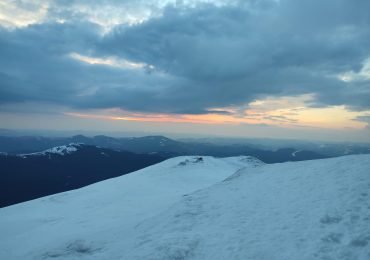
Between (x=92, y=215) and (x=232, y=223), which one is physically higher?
(x=232, y=223)

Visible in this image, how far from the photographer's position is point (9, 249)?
19812 millimetres

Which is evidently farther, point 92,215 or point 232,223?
point 92,215

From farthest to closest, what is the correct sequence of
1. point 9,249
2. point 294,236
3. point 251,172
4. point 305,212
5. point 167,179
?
point 167,179, point 251,172, point 9,249, point 305,212, point 294,236

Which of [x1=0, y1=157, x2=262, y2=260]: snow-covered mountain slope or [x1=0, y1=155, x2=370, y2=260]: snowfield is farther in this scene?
[x1=0, y1=157, x2=262, y2=260]: snow-covered mountain slope

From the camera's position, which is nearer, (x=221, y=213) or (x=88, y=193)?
(x=221, y=213)

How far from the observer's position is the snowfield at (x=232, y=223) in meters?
12.9

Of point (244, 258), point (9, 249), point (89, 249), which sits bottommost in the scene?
point (9, 249)

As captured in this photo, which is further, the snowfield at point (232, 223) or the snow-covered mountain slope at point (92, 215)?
the snow-covered mountain slope at point (92, 215)

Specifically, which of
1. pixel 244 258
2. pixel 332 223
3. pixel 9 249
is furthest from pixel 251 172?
pixel 9 249

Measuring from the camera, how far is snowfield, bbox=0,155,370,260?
12.9 m

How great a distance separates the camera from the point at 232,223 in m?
16.0

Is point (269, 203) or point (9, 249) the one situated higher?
point (269, 203)

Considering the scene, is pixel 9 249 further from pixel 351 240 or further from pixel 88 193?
pixel 351 240

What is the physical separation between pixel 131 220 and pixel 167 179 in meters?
19.7
